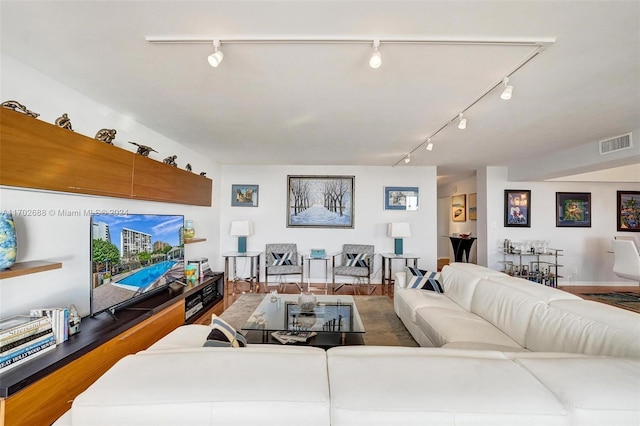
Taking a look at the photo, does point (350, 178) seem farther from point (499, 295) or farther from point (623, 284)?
point (623, 284)

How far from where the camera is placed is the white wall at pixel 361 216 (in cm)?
588

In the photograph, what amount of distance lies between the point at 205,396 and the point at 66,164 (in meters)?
2.05

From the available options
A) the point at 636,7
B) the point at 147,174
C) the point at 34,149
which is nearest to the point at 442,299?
the point at 636,7

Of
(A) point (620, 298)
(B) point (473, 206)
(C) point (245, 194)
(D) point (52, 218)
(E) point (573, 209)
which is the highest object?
(C) point (245, 194)

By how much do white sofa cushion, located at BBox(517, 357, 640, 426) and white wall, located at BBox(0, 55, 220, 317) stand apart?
3017 millimetres

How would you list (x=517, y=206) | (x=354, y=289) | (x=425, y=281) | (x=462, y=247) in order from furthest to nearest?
(x=462, y=247) < (x=517, y=206) < (x=354, y=289) < (x=425, y=281)

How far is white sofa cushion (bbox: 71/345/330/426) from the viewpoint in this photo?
0.81 m

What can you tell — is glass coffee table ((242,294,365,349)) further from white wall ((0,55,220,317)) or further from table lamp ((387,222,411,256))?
table lamp ((387,222,411,256))

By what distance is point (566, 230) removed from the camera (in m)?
5.81

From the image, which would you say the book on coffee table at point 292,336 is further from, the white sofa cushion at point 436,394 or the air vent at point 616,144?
the air vent at point 616,144

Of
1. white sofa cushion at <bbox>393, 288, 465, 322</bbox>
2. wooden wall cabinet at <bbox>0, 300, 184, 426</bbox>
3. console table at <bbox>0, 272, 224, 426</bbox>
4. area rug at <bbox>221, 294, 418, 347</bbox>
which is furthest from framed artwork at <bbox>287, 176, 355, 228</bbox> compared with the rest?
wooden wall cabinet at <bbox>0, 300, 184, 426</bbox>

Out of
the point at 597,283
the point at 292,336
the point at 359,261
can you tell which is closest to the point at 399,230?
the point at 359,261

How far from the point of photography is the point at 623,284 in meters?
5.68

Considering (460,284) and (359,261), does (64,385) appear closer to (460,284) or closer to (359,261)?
(460,284)
